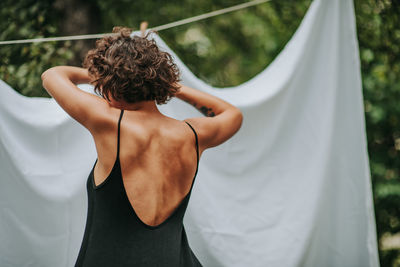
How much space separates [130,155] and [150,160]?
0.08 meters

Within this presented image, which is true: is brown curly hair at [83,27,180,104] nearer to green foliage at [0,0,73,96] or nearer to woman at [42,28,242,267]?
woman at [42,28,242,267]

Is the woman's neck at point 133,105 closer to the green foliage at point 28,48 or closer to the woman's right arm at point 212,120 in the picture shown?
the woman's right arm at point 212,120

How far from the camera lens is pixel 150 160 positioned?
131cm

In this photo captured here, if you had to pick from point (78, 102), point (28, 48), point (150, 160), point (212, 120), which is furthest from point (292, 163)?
point (28, 48)

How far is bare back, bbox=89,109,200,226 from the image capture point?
4.14 feet

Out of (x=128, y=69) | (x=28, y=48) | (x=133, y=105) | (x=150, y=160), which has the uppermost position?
(x=28, y=48)

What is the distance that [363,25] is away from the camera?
332 cm

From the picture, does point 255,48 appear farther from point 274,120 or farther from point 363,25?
point 274,120

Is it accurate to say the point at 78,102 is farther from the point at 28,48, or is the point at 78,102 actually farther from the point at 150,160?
the point at 28,48

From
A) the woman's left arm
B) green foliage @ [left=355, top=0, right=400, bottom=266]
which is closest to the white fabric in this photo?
the woman's left arm

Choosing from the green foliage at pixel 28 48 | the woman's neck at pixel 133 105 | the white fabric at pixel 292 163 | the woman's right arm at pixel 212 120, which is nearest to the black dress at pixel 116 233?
the woman's neck at pixel 133 105

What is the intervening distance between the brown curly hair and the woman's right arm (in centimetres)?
22

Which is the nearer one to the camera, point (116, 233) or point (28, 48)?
point (116, 233)

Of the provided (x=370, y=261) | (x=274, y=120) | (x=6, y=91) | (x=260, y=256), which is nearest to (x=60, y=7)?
(x=6, y=91)
